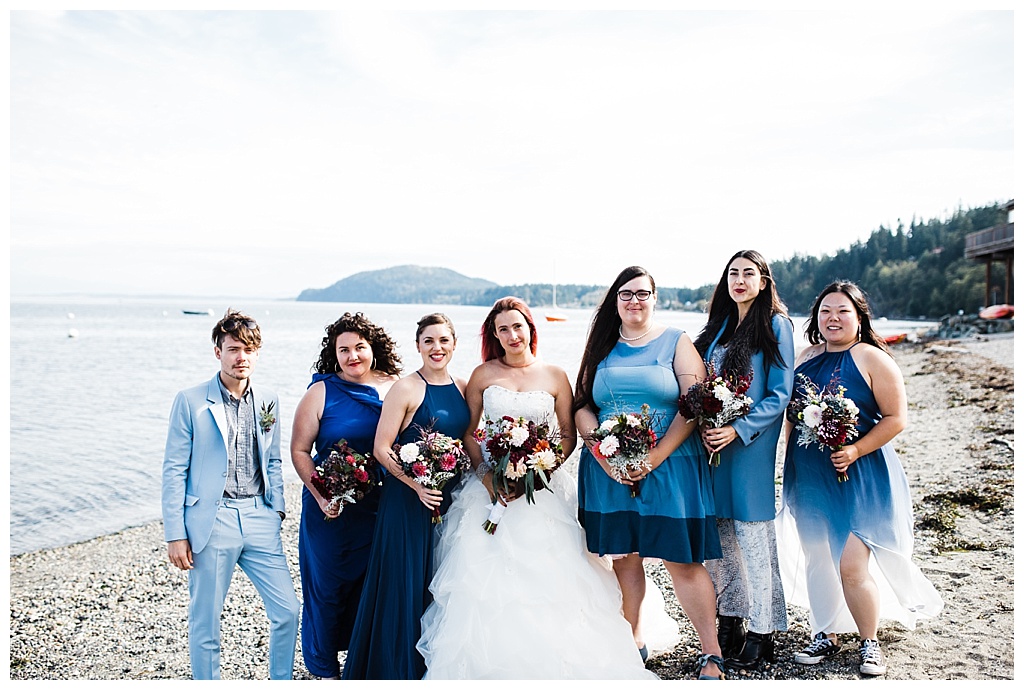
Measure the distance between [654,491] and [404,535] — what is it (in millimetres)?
1761

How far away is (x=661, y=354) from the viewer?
5465 millimetres

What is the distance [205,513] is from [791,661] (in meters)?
4.32

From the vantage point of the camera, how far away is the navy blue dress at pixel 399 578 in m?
5.25

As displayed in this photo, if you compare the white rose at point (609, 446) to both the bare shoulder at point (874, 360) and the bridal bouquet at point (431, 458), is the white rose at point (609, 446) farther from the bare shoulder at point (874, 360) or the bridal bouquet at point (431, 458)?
the bare shoulder at point (874, 360)

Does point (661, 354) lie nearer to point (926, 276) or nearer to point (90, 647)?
point (90, 647)

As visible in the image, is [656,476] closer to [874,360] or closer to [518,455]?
Result: [518,455]

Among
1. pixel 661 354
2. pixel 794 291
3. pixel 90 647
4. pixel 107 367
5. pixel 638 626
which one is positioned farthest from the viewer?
pixel 794 291

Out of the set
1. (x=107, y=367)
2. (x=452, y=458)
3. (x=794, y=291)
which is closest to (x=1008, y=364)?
(x=452, y=458)

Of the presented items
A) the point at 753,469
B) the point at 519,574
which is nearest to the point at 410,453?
the point at 519,574

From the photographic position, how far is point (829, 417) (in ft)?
17.4

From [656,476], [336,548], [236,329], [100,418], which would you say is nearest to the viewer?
[236,329]

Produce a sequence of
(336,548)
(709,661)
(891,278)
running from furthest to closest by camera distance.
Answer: (891,278) → (336,548) → (709,661)

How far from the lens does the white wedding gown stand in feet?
16.2

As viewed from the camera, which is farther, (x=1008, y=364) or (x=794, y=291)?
(x=794, y=291)
